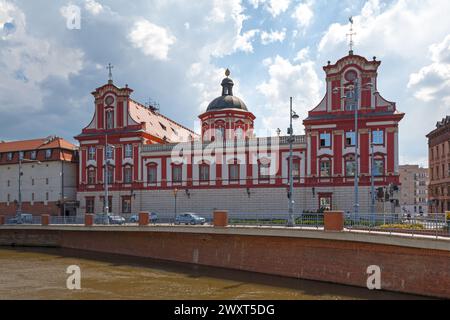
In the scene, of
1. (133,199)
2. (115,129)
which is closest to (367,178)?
(133,199)

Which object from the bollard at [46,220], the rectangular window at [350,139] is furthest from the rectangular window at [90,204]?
the rectangular window at [350,139]

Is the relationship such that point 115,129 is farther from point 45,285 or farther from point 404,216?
point 404,216

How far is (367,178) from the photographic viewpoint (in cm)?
4066

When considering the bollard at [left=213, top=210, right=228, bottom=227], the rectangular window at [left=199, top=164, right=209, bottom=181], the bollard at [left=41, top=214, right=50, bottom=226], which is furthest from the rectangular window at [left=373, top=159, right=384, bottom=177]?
the bollard at [left=41, top=214, right=50, bottom=226]

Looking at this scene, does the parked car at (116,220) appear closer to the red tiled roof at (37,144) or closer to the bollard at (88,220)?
the bollard at (88,220)

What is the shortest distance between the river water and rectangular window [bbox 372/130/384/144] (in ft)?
65.2

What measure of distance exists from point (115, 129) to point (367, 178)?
27.3m

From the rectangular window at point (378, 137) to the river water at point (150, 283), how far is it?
19877mm

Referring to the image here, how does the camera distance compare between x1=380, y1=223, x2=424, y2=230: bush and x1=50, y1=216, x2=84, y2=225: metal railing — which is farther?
x1=50, y1=216, x2=84, y2=225: metal railing

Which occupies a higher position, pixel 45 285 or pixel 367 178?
pixel 367 178

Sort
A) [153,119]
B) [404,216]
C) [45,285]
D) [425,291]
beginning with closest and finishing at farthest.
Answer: [425,291], [404,216], [45,285], [153,119]

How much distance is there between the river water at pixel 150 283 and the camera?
22.0 m

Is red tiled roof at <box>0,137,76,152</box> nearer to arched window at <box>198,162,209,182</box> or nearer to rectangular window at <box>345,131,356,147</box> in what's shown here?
arched window at <box>198,162,209,182</box>

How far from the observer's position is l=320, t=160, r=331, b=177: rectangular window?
139 feet
